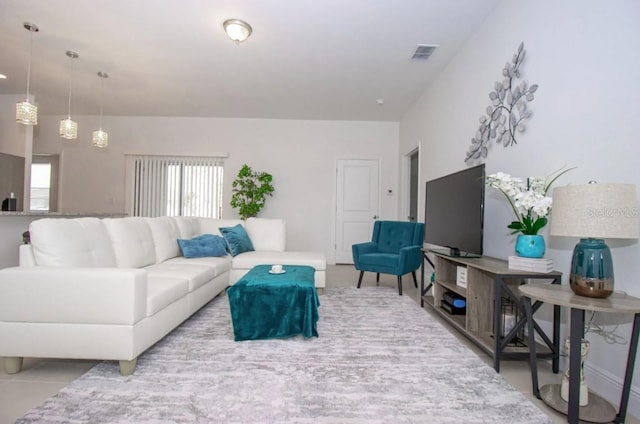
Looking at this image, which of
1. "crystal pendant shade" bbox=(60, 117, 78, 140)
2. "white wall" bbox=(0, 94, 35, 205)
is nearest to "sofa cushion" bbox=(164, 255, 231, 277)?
"crystal pendant shade" bbox=(60, 117, 78, 140)

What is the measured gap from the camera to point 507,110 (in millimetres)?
2645

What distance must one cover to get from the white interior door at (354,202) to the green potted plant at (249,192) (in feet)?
4.48

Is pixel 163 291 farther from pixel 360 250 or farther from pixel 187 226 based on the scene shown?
pixel 360 250

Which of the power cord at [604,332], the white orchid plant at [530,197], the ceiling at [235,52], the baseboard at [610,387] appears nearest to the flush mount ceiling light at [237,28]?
the ceiling at [235,52]

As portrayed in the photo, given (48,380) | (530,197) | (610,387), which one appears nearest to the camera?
(610,387)

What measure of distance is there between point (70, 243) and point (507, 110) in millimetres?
3443

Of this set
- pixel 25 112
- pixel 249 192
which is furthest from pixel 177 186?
pixel 25 112

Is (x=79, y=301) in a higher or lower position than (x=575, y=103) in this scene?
lower

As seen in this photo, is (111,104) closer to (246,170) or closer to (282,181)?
(246,170)

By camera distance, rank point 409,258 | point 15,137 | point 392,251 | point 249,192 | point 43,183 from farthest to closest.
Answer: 1. point 43,183
2. point 249,192
3. point 15,137
4. point 392,251
5. point 409,258

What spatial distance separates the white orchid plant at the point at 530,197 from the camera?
6.22 ft

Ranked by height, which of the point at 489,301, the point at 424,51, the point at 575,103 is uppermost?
the point at 424,51

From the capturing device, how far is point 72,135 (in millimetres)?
4012

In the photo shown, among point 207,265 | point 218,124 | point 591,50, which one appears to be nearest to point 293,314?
point 207,265
